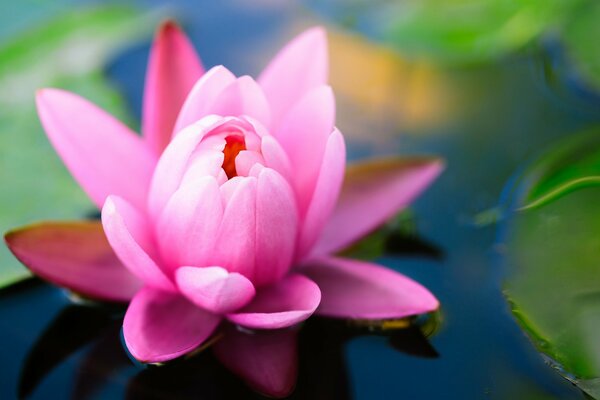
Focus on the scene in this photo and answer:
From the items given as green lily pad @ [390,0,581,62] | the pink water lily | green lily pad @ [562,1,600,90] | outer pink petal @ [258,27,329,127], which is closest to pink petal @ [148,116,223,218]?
the pink water lily

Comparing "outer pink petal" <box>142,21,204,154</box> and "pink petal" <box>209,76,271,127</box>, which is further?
"outer pink petal" <box>142,21,204,154</box>

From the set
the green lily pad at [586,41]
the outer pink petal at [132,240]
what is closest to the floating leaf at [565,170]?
the green lily pad at [586,41]

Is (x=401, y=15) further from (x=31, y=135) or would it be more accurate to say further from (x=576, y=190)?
(x=31, y=135)

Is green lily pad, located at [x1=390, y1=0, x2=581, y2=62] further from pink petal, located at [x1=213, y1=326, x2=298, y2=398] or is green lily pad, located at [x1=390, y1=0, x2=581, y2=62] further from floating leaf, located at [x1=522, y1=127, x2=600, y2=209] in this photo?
pink petal, located at [x1=213, y1=326, x2=298, y2=398]

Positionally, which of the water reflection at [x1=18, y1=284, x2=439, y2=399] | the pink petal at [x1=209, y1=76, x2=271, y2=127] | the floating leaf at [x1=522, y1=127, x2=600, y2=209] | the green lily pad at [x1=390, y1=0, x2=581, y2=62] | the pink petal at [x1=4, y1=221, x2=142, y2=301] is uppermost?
the green lily pad at [x1=390, y1=0, x2=581, y2=62]

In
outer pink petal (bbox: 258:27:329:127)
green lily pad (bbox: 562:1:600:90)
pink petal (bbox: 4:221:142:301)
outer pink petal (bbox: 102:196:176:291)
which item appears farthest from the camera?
green lily pad (bbox: 562:1:600:90)

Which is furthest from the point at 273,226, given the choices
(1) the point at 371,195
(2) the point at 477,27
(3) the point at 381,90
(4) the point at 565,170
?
(2) the point at 477,27

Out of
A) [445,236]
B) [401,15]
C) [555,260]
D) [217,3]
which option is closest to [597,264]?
[555,260]
